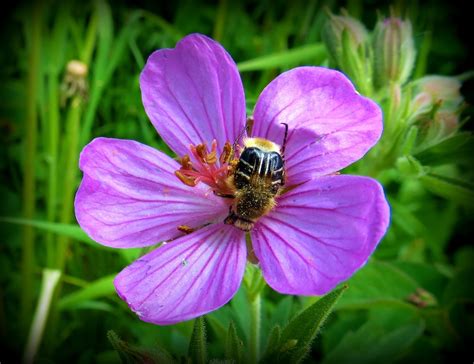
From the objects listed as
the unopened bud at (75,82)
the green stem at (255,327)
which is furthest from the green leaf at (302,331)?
the unopened bud at (75,82)

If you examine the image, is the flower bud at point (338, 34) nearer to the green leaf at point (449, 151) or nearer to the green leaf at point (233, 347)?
the green leaf at point (449, 151)

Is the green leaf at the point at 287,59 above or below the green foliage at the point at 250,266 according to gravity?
above

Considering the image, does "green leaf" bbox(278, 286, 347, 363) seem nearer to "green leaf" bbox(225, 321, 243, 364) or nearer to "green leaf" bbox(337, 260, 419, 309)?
"green leaf" bbox(225, 321, 243, 364)

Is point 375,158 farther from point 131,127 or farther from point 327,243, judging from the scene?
point 131,127

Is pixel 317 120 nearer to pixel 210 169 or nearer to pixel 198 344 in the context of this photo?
pixel 210 169

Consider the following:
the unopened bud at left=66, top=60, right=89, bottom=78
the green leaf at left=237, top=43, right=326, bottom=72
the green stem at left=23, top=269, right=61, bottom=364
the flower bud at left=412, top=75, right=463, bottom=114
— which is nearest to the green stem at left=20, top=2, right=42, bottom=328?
the green stem at left=23, top=269, right=61, bottom=364

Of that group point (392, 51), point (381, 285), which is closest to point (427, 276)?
point (381, 285)
